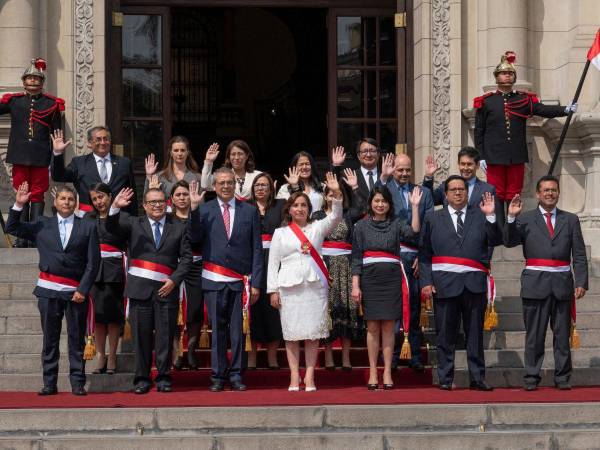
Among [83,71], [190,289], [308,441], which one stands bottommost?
[308,441]

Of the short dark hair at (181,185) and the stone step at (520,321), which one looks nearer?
the short dark hair at (181,185)

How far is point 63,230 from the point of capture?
12.6 meters

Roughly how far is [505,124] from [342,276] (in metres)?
3.22

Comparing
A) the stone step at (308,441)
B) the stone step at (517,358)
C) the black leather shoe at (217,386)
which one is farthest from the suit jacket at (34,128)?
the stone step at (308,441)

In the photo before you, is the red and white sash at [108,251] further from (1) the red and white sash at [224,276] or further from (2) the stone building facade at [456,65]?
(2) the stone building facade at [456,65]

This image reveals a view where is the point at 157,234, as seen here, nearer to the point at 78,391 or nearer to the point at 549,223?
the point at 78,391

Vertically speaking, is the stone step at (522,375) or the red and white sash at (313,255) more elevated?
the red and white sash at (313,255)

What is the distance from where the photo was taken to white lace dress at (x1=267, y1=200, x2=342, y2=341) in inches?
492

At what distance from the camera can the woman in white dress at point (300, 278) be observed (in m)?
12.5

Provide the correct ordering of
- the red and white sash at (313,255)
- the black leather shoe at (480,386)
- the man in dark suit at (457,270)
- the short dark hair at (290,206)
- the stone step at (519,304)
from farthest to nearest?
the stone step at (519,304), the short dark hair at (290,206), the red and white sash at (313,255), the man in dark suit at (457,270), the black leather shoe at (480,386)

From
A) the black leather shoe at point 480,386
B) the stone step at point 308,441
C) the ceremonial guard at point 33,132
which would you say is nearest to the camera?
the stone step at point 308,441

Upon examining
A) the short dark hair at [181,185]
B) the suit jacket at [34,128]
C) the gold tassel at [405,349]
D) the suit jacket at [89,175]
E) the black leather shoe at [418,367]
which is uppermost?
the suit jacket at [34,128]

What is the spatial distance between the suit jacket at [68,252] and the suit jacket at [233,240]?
2.96 feet


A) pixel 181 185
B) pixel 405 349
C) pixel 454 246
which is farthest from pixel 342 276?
pixel 181 185
